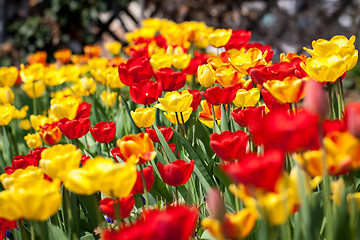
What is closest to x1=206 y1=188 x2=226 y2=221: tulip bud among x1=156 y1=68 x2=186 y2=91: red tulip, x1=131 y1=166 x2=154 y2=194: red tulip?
x1=131 y1=166 x2=154 y2=194: red tulip

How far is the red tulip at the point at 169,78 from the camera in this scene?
176 centimetres

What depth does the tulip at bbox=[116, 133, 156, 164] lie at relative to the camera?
109cm

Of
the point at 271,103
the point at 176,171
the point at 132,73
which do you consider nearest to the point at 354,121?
the point at 176,171

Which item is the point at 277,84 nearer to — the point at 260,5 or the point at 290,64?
the point at 290,64

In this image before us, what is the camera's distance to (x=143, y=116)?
1.51 m

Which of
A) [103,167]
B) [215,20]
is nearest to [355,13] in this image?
[215,20]

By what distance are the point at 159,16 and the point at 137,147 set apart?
5374 mm

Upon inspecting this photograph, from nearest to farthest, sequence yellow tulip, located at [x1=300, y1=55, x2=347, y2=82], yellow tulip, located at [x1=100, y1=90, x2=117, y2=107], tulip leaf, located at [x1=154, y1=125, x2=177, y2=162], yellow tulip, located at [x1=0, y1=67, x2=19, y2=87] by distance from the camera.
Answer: yellow tulip, located at [x1=300, y1=55, x2=347, y2=82] < tulip leaf, located at [x1=154, y1=125, x2=177, y2=162] < yellow tulip, located at [x1=100, y1=90, x2=117, y2=107] < yellow tulip, located at [x1=0, y1=67, x2=19, y2=87]

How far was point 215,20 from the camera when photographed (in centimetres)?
600

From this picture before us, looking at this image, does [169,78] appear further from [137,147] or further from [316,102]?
[316,102]

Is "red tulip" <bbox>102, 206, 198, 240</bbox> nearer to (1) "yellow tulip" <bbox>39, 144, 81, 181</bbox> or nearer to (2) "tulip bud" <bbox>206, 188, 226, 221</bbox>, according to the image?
(2) "tulip bud" <bbox>206, 188, 226, 221</bbox>

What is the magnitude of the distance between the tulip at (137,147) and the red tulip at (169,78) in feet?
2.15

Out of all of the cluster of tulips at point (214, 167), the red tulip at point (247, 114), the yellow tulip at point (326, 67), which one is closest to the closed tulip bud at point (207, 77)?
the cluster of tulips at point (214, 167)

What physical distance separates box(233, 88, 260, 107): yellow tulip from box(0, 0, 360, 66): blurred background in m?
4.23
